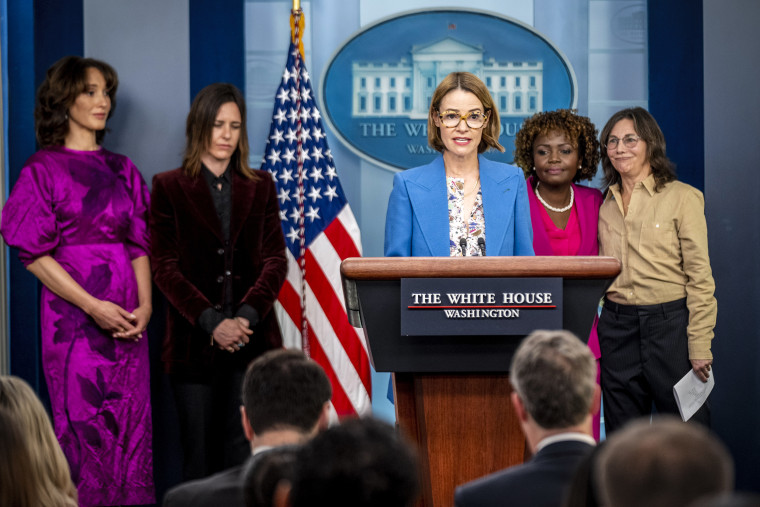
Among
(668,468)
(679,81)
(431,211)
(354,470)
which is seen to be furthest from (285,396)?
(679,81)

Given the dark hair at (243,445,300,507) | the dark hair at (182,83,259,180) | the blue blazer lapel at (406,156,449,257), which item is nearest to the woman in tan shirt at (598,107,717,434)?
the blue blazer lapel at (406,156,449,257)

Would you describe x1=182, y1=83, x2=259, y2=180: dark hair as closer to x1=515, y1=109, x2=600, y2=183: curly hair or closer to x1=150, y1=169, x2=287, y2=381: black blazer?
x1=150, y1=169, x2=287, y2=381: black blazer

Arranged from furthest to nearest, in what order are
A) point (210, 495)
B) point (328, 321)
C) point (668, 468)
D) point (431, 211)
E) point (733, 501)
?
1. point (328, 321)
2. point (431, 211)
3. point (210, 495)
4. point (668, 468)
5. point (733, 501)

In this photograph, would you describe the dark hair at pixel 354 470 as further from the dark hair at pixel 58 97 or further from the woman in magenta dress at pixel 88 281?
the dark hair at pixel 58 97

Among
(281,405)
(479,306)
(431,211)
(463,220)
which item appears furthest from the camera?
(463,220)

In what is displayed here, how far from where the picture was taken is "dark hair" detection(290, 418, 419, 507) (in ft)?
4.10

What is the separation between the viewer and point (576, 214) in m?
4.09

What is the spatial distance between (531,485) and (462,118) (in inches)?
61.9

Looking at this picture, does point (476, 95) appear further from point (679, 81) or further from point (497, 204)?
point (679, 81)

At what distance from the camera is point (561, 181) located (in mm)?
4086

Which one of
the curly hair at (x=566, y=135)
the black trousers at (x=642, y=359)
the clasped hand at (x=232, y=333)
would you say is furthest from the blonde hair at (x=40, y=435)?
the curly hair at (x=566, y=135)

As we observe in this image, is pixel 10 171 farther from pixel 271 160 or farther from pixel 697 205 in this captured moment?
pixel 697 205

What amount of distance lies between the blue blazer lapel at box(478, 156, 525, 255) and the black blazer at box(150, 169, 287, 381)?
1.40 meters

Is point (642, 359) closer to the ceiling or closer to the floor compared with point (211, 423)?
closer to the ceiling
